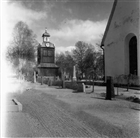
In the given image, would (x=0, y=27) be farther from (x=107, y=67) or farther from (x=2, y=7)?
(x=107, y=67)

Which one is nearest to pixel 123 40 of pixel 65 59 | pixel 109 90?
pixel 109 90

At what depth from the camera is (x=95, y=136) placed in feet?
10.2

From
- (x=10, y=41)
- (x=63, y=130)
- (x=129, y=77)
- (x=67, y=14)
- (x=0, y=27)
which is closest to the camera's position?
(x=0, y=27)

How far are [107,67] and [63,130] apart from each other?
10618 millimetres

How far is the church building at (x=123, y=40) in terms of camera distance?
10.9 metres

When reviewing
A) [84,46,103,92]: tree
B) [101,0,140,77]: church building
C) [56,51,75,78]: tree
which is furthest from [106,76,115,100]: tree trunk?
[101,0,140,77]: church building

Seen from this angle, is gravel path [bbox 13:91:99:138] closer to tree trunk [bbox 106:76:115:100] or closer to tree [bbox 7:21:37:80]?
tree [bbox 7:21:37:80]

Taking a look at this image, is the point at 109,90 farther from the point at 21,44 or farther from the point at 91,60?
the point at 21,44

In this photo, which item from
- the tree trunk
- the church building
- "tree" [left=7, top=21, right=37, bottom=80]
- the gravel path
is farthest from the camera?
the church building

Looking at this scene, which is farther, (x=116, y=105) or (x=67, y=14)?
(x=116, y=105)

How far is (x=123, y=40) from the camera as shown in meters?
12.0

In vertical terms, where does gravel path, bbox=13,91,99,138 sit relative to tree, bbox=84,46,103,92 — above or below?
below

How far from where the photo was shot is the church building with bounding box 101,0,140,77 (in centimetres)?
1088

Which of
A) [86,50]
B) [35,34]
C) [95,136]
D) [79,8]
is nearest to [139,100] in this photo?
[86,50]
